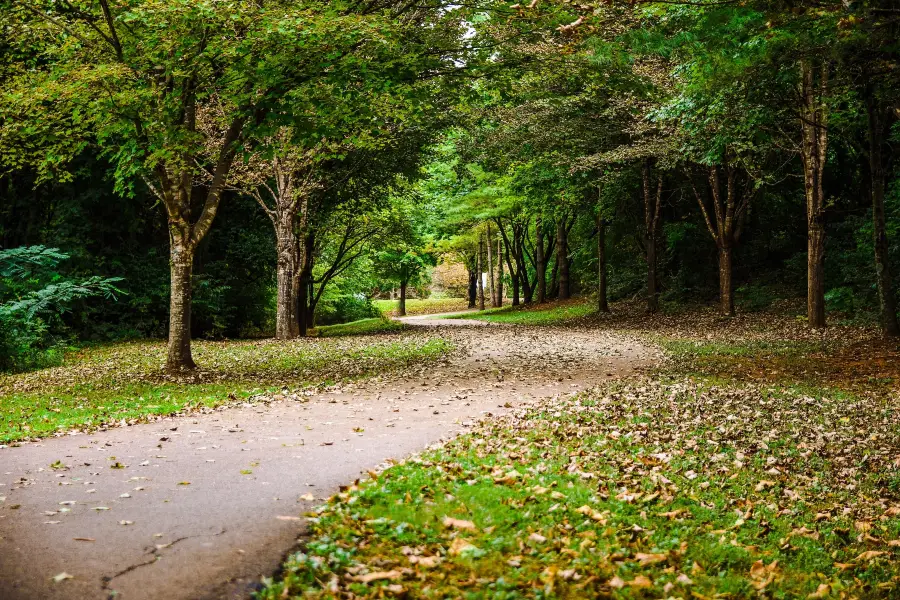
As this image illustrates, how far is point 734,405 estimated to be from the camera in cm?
1016

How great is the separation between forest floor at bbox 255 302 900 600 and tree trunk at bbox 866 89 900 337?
5683mm

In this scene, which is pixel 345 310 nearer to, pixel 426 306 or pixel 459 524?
pixel 426 306

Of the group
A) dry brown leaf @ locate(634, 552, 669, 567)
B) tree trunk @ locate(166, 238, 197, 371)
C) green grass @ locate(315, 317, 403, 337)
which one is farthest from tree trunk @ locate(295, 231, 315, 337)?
dry brown leaf @ locate(634, 552, 669, 567)

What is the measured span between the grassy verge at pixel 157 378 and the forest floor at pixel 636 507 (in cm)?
529

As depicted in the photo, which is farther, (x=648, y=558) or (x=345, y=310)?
(x=345, y=310)

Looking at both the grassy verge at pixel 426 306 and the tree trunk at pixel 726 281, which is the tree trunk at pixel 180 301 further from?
the grassy verge at pixel 426 306

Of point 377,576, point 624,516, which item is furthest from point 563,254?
point 377,576

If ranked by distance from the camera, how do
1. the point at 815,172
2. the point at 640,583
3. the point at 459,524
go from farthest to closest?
the point at 815,172, the point at 459,524, the point at 640,583

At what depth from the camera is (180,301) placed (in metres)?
13.4

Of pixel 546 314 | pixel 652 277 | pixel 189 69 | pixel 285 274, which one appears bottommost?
pixel 546 314

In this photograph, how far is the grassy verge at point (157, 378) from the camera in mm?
10062

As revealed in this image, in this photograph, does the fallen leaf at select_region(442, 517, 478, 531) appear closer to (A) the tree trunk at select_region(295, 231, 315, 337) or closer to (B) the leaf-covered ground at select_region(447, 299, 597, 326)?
(A) the tree trunk at select_region(295, 231, 315, 337)

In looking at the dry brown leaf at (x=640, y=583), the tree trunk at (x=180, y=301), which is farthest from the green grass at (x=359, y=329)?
the dry brown leaf at (x=640, y=583)

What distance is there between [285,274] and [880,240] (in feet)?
56.5
